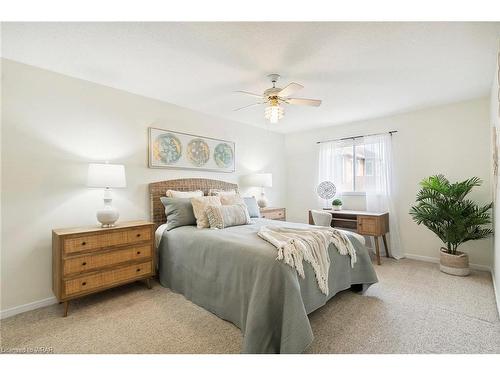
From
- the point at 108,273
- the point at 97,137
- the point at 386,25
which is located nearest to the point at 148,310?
the point at 108,273

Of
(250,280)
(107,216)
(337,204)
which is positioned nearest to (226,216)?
(250,280)

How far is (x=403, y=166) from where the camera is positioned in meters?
3.90

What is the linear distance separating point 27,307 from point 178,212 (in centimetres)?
164

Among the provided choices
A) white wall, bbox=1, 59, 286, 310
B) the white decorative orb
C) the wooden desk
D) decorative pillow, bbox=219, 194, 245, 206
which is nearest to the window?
the white decorative orb

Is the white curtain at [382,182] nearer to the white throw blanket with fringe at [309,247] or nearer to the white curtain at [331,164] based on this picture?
the white curtain at [331,164]

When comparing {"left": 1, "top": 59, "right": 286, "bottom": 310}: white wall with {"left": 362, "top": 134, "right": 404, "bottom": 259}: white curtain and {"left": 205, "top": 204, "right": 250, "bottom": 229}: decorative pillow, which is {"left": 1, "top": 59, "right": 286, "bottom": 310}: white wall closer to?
{"left": 205, "top": 204, "right": 250, "bottom": 229}: decorative pillow

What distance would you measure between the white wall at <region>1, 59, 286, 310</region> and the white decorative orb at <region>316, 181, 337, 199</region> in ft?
9.97

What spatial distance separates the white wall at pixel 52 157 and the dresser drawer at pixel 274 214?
188 cm

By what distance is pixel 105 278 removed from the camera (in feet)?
7.79

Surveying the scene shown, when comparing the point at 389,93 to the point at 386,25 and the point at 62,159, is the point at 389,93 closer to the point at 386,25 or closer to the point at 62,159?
the point at 386,25

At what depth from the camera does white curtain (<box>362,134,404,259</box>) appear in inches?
153

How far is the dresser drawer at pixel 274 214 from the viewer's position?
4.16 meters

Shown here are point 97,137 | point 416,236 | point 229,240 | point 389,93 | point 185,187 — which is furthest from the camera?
point 416,236

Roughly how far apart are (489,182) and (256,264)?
11.5ft
